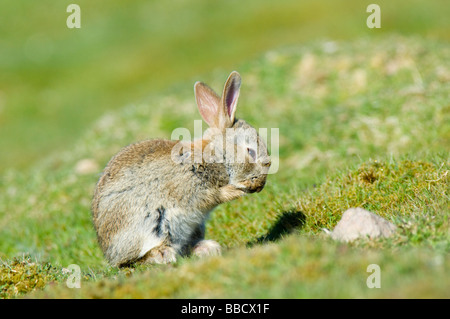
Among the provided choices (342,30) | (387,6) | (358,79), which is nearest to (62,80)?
(342,30)

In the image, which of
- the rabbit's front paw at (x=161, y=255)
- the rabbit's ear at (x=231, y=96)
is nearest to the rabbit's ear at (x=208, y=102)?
the rabbit's ear at (x=231, y=96)

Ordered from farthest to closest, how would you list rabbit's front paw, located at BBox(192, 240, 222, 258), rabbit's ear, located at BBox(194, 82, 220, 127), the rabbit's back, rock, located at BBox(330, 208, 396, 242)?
rabbit's ear, located at BBox(194, 82, 220, 127) → the rabbit's back → rabbit's front paw, located at BBox(192, 240, 222, 258) → rock, located at BBox(330, 208, 396, 242)

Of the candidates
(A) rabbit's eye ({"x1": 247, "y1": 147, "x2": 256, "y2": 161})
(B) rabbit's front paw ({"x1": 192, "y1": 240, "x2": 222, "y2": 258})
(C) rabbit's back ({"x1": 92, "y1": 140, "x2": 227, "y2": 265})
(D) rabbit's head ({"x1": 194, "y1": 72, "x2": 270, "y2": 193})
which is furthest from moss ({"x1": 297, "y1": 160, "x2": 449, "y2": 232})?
(C) rabbit's back ({"x1": 92, "y1": 140, "x2": 227, "y2": 265})

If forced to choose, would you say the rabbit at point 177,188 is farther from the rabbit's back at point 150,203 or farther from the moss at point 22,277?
the moss at point 22,277

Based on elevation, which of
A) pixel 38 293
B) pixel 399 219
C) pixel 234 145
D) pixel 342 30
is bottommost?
pixel 38 293

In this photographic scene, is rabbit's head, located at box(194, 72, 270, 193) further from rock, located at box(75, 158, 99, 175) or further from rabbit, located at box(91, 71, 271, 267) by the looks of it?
rock, located at box(75, 158, 99, 175)

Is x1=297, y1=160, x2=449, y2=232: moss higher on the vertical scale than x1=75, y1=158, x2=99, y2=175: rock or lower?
higher
